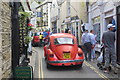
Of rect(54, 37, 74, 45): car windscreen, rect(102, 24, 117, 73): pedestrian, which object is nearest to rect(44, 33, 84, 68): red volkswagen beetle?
rect(54, 37, 74, 45): car windscreen

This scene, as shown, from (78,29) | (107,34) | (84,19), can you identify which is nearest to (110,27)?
(107,34)

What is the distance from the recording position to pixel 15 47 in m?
6.91

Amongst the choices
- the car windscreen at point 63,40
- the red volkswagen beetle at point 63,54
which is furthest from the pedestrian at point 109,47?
the car windscreen at point 63,40

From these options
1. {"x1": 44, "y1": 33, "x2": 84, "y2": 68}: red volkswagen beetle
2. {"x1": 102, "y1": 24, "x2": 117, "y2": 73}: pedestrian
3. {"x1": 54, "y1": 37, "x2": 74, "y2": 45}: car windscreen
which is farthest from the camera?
{"x1": 54, "y1": 37, "x2": 74, "y2": 45}: car windscreen

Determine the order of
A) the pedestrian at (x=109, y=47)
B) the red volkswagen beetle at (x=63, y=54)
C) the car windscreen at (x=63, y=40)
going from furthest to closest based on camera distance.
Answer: the car windscreen at (x=63, y=40), the red volkswagen beetle at (x=63, y=54), the pedestrian at (x=109, y=47)

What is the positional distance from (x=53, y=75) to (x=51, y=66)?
1.58m

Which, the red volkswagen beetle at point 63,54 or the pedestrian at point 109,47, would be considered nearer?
the pedestrian at point 109,47

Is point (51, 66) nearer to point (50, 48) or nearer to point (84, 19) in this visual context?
point (50, 48)

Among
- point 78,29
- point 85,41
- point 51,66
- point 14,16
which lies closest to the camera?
point 14,16

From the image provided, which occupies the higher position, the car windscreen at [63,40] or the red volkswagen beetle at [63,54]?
the car windscreen at [63,40]

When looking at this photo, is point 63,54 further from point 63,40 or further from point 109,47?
point 109,47

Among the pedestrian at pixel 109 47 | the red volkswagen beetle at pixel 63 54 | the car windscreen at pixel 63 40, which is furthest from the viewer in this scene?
the car windscreen at pixel 63 40

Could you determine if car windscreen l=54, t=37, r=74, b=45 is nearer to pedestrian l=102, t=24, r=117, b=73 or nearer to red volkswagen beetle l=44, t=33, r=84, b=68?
red volkswagen beetle l=44, t=33, r=84, b=68

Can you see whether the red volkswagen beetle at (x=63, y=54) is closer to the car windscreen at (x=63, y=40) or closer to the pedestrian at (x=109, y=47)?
the car windscreen at (x=63, y=40)
